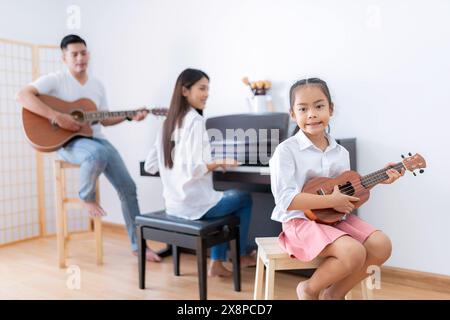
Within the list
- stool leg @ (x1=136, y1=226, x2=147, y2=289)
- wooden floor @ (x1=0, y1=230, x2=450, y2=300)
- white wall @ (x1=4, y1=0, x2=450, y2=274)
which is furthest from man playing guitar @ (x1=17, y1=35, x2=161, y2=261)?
white wall @ (x1=4, y1=0, x2=450, y2=274)

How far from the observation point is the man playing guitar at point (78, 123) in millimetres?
2625

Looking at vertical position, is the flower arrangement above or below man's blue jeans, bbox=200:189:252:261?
above

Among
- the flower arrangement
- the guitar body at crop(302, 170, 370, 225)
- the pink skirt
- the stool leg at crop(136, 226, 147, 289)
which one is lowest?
the stool leg at crop(136, 226, 147, 289)

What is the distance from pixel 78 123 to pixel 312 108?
1.75 metres

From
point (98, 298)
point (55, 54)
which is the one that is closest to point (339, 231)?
point (98, 298)

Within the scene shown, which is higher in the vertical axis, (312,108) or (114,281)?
(312,108)

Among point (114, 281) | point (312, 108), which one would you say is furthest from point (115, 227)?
point (312, 108)

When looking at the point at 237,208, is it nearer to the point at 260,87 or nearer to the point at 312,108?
the point at 260,87

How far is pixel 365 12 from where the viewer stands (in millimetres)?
2359

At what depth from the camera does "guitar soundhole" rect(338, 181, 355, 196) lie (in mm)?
1431

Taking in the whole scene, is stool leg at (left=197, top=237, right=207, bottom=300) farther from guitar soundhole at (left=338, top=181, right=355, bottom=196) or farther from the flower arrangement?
the flower arrangement

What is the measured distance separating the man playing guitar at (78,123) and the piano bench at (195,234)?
49cm

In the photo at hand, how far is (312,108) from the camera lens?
1379 mm

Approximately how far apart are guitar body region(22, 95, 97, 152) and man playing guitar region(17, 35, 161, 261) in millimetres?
30
